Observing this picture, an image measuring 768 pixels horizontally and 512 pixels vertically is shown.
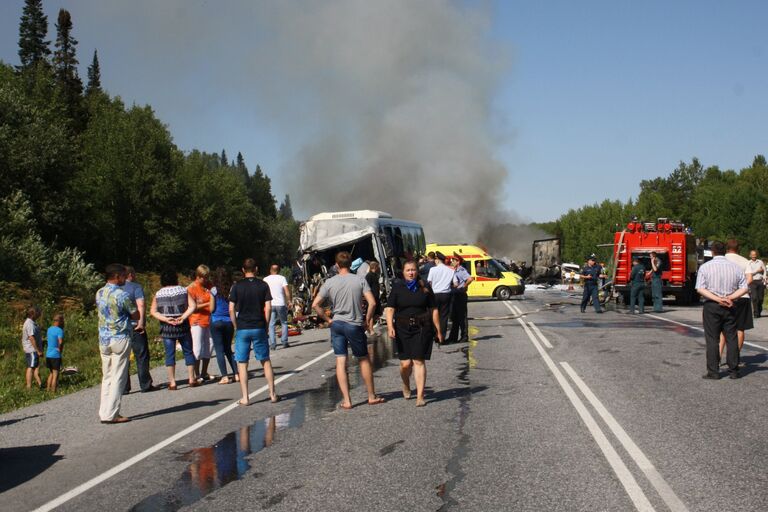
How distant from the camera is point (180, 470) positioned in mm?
6902

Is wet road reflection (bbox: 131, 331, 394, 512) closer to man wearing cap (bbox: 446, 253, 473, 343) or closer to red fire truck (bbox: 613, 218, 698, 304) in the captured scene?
man wearing cap (bbox: 446, 253, 473, 343)

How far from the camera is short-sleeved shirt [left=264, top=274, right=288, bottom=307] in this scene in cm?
1681

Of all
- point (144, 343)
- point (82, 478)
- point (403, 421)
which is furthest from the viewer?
point (144, 343)

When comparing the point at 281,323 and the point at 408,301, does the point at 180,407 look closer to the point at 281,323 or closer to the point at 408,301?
the point at 408,301

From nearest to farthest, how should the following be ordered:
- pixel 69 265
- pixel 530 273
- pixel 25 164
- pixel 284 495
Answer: pixel 284 495 < pixel 69 265 < pixel 25 164 < pixel 530 273

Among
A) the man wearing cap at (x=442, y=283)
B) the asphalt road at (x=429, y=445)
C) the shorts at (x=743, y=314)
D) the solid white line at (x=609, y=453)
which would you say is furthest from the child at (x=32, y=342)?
the shorts at (x=743, y=314)

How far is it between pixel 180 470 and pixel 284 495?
4.46 ft

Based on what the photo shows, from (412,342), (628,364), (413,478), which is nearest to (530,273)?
(628,364)

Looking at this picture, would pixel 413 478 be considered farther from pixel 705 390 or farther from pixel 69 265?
pixel 69 265

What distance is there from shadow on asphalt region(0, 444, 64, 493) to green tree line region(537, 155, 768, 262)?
74103 mm

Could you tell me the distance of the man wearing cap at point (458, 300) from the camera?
16.9 meters

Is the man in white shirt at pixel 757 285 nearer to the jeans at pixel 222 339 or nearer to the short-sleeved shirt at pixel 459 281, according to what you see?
the short-sleeved shirt at pixel 459 281

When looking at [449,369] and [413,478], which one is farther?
[449,369]

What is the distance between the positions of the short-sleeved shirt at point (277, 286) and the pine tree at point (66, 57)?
2872 inches
